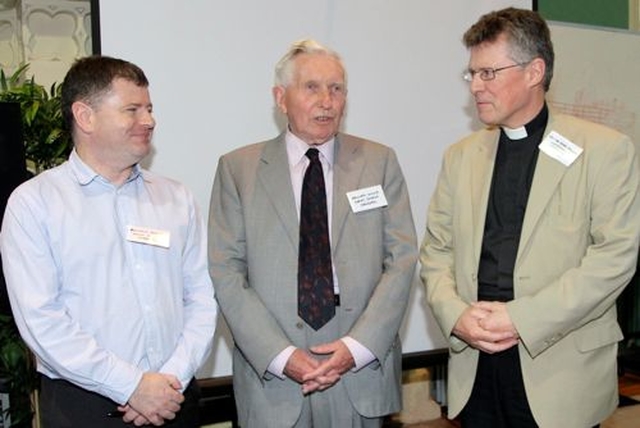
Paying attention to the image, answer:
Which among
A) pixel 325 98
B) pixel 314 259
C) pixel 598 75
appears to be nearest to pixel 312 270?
pixel 314 259

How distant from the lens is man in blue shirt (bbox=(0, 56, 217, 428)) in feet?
5.77

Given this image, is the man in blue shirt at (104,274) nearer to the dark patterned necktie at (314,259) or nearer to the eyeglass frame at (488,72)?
the dark patterned necktie at (314,259)

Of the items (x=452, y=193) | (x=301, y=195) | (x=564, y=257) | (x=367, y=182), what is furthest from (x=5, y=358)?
(x=564, y=257)

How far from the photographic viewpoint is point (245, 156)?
2.24 meters

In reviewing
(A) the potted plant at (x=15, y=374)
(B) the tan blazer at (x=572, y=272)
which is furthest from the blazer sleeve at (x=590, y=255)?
(A) the potted plant at (x=15, y=374)

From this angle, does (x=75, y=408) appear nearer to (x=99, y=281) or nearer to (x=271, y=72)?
(x=99, y=281)

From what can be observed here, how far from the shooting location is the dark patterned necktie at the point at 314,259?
2.08 m

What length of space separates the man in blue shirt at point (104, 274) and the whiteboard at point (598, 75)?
109 inches

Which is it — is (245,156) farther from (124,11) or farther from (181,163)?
(124,11)

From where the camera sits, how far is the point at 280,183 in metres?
2.16

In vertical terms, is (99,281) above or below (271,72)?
below

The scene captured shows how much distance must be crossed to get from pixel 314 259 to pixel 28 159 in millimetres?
1346

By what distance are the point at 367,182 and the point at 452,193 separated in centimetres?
29

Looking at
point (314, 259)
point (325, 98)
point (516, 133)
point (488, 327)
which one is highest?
point (325, 98)
